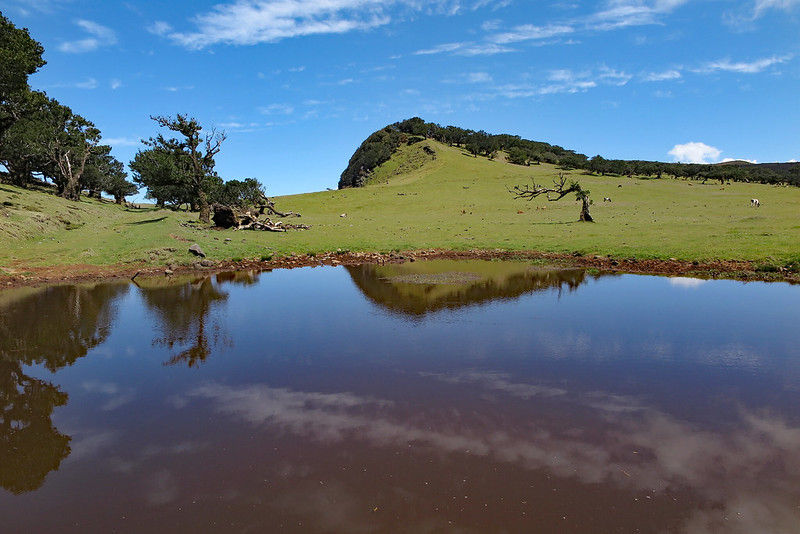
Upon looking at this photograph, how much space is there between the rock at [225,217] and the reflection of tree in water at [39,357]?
20263 mm

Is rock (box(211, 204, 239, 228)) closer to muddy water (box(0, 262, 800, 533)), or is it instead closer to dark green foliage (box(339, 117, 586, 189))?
muddy water (box(0, 262, 800, 533))

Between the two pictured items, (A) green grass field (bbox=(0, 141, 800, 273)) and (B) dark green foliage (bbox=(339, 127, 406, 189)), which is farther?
(B) dark green foliage (bbox=(339, 127, 406, 189))

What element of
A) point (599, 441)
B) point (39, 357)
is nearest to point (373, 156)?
point (39, 357)

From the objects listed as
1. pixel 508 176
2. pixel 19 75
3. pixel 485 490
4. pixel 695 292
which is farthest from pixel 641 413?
pixel 508 176

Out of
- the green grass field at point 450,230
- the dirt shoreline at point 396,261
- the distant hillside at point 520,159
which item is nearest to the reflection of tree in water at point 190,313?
the dirt shoreline at point 396,261

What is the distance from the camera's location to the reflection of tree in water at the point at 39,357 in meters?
6.59

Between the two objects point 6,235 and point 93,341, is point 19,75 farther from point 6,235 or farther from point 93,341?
point 93,341

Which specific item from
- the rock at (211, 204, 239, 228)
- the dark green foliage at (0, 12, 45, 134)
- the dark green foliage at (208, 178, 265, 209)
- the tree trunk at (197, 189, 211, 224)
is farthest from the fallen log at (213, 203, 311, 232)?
the dark green foliage at (0, 12, 45, 134)

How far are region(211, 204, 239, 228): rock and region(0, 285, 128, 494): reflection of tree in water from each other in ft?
66.5

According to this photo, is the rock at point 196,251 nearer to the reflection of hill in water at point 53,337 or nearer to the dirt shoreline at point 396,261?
the dirt shoreline at point 396,261

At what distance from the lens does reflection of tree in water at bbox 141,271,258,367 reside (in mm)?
11891

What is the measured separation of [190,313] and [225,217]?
27.0 meters

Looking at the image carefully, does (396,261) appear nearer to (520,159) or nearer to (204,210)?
(204,210)

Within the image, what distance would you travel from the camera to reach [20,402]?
336 inches
